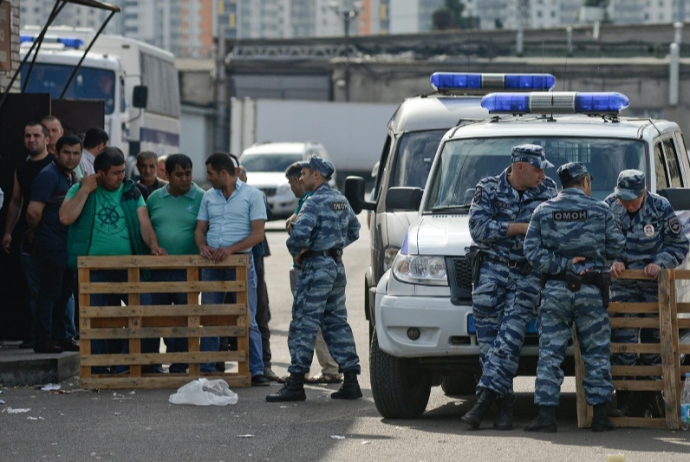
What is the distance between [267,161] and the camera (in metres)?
31.7

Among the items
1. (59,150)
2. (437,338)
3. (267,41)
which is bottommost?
(437,338)

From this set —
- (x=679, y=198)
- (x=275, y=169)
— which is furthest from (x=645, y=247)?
(x=275, y=169)

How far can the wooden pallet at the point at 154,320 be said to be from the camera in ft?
33.0

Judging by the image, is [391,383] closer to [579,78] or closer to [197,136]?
[579,78]

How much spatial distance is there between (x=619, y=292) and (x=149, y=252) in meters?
3.79

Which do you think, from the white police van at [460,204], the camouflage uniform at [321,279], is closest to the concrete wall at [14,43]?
the camouflage uniform at [321,279]

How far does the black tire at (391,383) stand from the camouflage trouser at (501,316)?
63 cm

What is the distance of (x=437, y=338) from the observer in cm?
834

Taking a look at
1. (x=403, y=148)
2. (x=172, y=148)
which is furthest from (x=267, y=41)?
(x=403, y=148)

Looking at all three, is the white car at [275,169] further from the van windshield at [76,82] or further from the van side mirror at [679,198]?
the van side mirror at [679,198]

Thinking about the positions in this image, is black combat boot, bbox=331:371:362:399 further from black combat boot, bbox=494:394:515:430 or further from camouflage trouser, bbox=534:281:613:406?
camouflage trouser, bbox=534:281:613:406

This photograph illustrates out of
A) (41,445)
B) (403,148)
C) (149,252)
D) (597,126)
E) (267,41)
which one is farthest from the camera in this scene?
(267,41)

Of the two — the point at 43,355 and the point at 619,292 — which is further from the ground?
the point at 619,292

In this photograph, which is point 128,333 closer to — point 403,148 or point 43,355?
point 43,355
